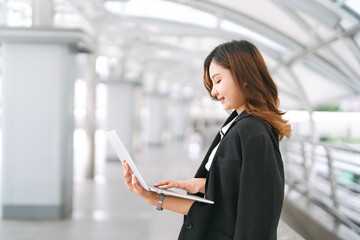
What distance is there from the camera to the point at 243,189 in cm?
188

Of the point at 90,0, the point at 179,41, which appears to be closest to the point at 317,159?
the point at 90,0

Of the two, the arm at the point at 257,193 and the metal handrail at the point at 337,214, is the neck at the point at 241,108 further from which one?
the metal handrail at the point at 337,214

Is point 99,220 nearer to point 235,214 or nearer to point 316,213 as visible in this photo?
point 316,213

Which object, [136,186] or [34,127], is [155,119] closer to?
[34,127]

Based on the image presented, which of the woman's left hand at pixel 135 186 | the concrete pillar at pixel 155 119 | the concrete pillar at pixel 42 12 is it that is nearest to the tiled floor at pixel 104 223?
the concrete pillar at pixel 42 12

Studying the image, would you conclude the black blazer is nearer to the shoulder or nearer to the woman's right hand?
the shoulder

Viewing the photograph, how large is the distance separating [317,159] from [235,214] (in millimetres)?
6139

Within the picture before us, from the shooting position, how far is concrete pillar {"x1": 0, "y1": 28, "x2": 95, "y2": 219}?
308 inches

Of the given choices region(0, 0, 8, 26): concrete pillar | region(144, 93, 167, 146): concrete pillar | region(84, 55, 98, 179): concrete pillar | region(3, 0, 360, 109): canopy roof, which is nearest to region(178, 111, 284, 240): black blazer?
region(0, 0, 8, 26): concrete pillar

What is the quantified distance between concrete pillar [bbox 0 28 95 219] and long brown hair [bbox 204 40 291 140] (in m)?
6.11

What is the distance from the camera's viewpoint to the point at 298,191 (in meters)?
8.23

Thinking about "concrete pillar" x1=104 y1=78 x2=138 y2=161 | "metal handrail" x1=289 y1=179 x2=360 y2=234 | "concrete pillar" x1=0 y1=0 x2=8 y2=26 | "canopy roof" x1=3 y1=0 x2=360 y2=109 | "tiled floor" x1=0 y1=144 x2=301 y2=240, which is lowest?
"tiled floor" x1=0 y1=144 x2=301 y2=240

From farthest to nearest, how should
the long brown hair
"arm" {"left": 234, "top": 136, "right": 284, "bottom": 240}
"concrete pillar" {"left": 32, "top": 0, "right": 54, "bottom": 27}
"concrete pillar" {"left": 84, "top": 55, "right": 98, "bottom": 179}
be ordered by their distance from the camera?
"concrete pillar" {"left": 84, "top": 55, "right": 98, "bottom": 179}
"concrete pillar" {"left": 32, "top": 0, "right": 54, "bottom": 27}
the long brown hair
"arm" {"left": 234, "top": 136, "right": 284, "bottom": 240}

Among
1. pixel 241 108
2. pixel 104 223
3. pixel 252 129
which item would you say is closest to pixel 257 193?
pixel 252 129
